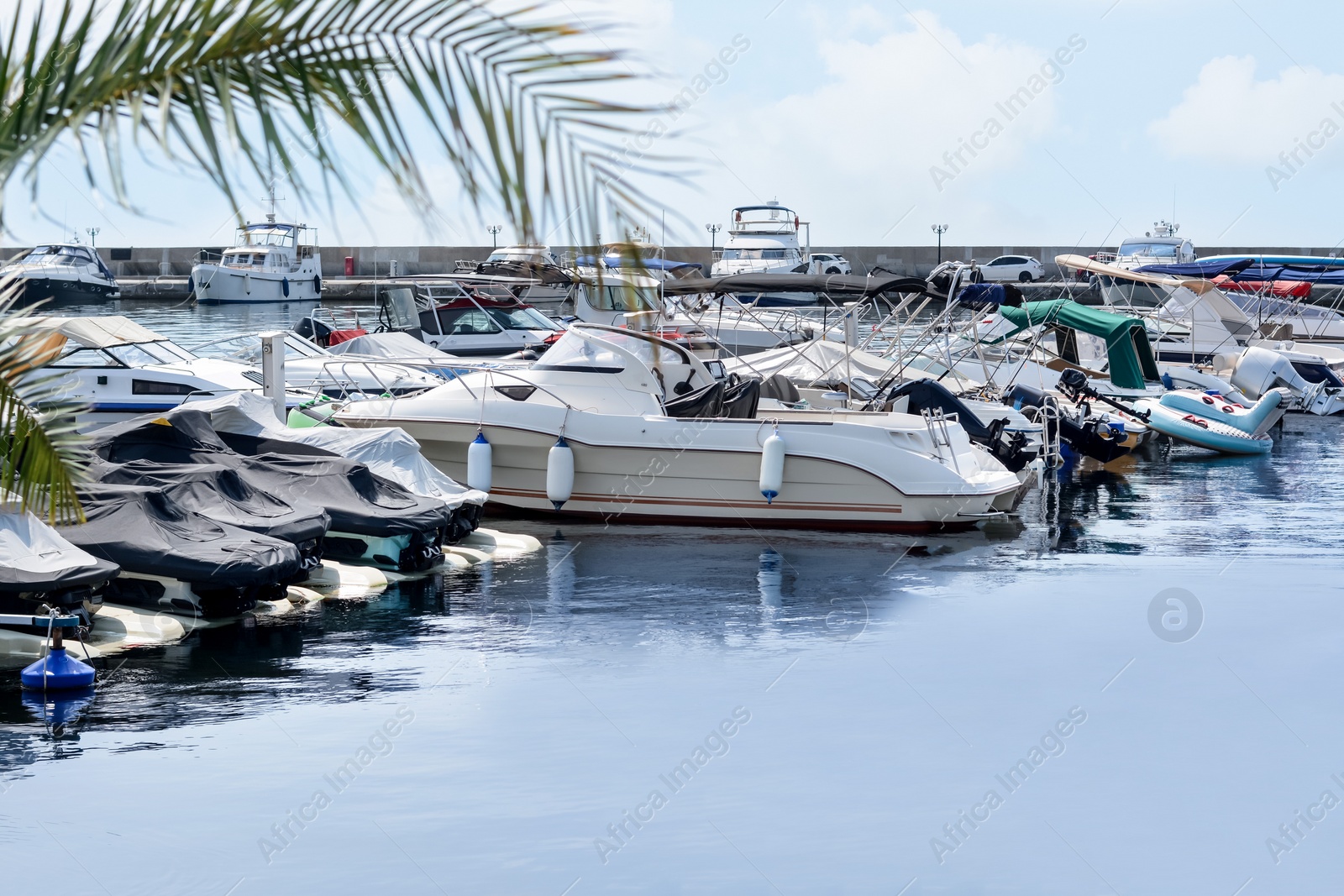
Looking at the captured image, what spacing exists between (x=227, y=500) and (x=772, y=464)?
21.6 feet

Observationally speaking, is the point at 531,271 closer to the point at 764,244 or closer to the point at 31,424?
the point at 31,424

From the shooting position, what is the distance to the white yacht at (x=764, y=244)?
47.7 m

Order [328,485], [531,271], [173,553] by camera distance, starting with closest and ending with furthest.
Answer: [531,271] → [173,553] → [328,485]

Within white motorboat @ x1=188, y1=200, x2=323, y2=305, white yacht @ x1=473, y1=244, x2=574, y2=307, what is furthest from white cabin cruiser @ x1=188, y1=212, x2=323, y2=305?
white yacht @ x1=473, y1=244, x2=574, y2=307

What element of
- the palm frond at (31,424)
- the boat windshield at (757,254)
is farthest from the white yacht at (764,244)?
the palm frond at (31,424)

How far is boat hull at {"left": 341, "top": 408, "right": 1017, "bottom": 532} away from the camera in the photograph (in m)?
17.1

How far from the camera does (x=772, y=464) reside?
16.8m

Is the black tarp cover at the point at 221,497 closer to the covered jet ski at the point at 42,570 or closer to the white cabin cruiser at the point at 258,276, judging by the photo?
the covered jet ski at the point at 42,570

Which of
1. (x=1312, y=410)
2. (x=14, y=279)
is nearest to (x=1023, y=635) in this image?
(x=14, y=279)

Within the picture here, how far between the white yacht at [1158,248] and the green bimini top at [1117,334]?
20.8 metres

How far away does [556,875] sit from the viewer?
26.9ft

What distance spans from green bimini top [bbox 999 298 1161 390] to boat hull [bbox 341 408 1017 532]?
925cm

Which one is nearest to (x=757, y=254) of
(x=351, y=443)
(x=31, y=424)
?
(x=351, y=443)

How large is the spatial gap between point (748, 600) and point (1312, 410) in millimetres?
21293
